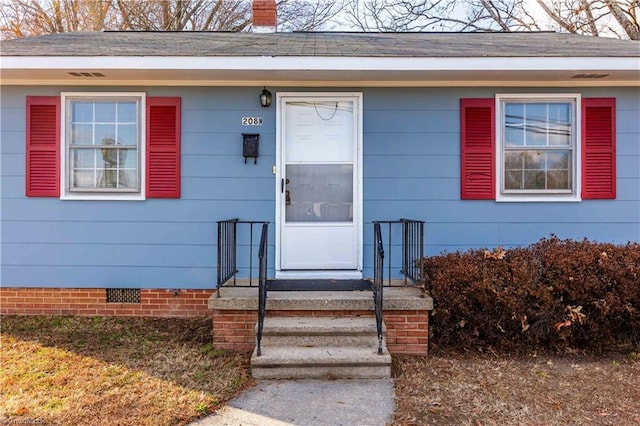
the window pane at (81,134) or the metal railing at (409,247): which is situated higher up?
the window pane at (81,134)

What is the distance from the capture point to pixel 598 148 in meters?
4.65

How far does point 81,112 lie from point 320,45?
278 centimetres

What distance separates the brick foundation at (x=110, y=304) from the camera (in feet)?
15.4

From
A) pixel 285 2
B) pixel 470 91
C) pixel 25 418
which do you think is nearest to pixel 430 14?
pixel 285 2

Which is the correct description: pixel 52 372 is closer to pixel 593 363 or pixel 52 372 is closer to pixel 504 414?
pixel 504 414

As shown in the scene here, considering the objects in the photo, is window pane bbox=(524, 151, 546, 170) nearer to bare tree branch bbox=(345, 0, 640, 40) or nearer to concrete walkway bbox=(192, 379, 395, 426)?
concrete walkway bbox=(192, 379, 395, 426)

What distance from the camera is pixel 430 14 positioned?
12.3 m

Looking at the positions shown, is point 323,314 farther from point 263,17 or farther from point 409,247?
point 263,17

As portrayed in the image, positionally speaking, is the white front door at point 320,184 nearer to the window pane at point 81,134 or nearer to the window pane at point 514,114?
the window pane at point 514,114

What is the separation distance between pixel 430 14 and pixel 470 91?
9003 mm

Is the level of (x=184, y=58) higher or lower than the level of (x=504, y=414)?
higher

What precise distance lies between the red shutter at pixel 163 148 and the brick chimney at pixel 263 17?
1959 millimetres

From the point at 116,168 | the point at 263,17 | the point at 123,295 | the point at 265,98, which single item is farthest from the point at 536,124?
the point at 123,295

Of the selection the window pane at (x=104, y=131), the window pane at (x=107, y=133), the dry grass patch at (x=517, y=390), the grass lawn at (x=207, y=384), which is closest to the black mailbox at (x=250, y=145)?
the window pane at (x=104, y=131)
